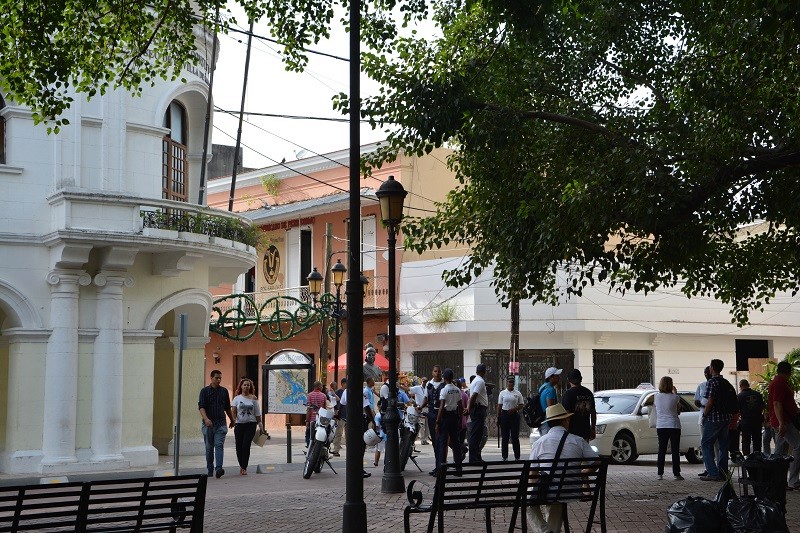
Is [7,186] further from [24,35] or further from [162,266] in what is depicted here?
[24,35]

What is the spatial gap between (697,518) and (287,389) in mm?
15476

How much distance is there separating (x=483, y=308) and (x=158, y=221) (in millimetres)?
14436

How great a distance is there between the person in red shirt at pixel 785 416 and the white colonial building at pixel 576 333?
643 inches

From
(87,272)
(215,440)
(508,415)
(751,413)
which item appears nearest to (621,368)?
(508,415)

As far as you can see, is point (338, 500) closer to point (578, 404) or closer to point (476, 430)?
point (578, 404)

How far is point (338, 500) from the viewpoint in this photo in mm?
15172

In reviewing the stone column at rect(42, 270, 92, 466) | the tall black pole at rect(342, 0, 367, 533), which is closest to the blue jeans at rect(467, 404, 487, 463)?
the stone column at rect(42, 270, 92, 466)

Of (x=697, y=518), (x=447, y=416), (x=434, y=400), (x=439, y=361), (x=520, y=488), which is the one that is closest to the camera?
(x=697, y=518)

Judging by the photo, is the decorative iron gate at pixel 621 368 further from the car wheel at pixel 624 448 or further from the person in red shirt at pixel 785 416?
the person in red shirt at pixel 785 416

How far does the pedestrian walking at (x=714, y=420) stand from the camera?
1641cm

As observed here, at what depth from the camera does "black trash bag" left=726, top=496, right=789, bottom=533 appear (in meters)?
8.72

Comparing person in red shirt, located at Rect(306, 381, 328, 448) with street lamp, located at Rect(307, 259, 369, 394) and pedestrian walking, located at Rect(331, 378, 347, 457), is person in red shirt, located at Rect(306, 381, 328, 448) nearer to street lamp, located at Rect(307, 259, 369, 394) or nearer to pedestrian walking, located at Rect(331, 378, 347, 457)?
pedestrian walking, located at Rect(331, 378, 347, 457)

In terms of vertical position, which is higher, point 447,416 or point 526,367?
point 526,367

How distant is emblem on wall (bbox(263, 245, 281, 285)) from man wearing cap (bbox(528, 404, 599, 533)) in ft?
105
